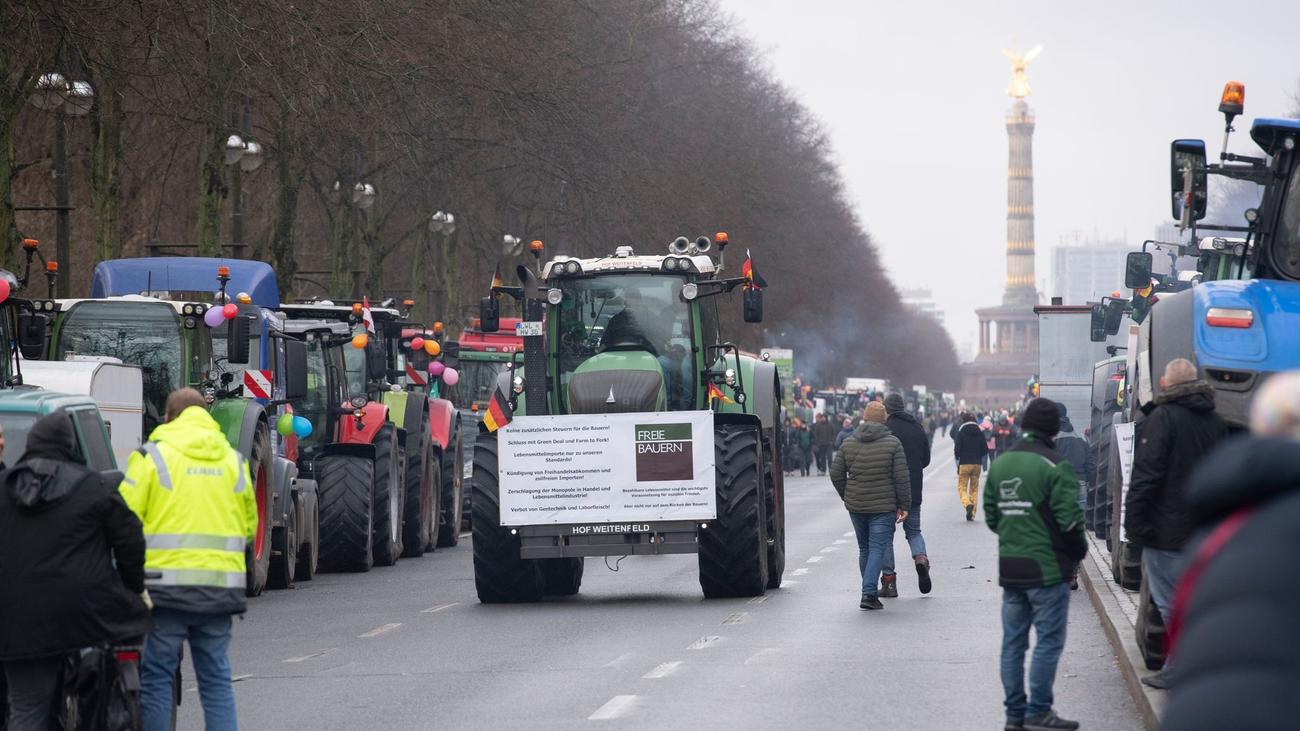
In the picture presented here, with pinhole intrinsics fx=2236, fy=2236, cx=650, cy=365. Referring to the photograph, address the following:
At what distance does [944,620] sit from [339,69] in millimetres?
11649

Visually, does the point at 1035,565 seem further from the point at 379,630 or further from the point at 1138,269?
the point at 1138,269

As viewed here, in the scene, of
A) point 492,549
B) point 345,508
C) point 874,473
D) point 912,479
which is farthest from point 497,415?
point 912,479

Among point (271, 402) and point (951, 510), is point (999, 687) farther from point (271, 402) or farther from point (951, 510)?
point (951, 510)

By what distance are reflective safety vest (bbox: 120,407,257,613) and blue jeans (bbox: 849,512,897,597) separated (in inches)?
337

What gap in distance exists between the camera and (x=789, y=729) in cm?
1057

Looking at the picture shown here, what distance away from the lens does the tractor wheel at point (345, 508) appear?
2134 cm

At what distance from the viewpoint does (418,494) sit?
80.3ft

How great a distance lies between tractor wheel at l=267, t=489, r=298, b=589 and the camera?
19.3 meters

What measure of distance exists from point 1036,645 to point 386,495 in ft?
42.9

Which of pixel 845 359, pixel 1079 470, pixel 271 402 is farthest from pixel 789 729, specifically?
pixel 845 359

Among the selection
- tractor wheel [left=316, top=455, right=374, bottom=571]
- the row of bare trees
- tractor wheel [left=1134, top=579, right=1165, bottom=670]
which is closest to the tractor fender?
the row of bare trees

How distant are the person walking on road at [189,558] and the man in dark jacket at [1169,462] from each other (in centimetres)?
411

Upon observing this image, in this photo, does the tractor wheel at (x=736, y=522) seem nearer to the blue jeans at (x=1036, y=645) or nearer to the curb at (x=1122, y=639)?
A: the curb at (x=1122, y=639)

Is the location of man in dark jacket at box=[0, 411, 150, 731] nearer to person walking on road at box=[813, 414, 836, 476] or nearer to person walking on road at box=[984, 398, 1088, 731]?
person walking on road at box=[984, 398, 1088, 731]
